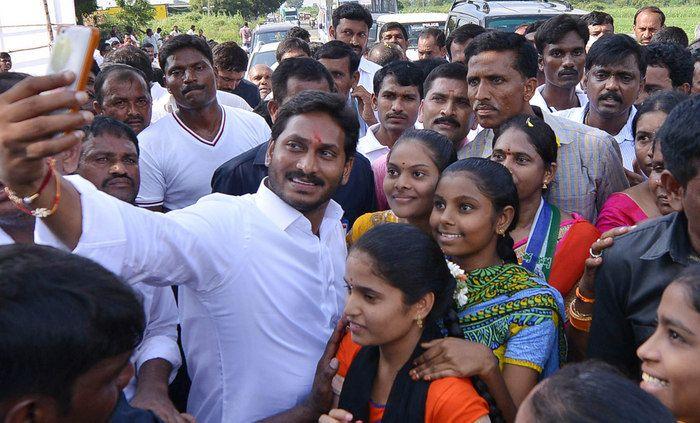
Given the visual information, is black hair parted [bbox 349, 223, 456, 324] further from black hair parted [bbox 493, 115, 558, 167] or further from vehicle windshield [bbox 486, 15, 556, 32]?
vehicle windshield [bbox 486, 15, 556, 32]

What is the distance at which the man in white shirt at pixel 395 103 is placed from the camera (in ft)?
15.0

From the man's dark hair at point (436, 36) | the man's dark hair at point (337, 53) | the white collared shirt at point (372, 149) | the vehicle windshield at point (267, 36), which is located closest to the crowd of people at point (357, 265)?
the white collared shirt at point (372, 149)

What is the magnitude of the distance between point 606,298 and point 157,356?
1585 millimetres

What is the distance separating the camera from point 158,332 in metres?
2.67

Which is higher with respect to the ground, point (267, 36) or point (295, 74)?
point (295, 74)

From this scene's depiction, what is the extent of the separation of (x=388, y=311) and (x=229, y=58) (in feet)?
18.7

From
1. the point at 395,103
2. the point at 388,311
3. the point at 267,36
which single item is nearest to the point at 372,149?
the point at 395,103

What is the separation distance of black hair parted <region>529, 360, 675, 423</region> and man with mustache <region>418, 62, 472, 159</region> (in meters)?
2.76

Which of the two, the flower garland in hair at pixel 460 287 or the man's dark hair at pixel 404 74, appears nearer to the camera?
the flower garland in hair at pixel 460 287

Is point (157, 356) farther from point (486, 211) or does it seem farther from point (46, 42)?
point (46, 42)

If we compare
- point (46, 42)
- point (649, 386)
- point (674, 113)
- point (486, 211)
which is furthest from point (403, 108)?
point (46, 42)

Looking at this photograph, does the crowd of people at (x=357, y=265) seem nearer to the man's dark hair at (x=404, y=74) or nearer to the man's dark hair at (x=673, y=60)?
the man's dark hair at (x=404, y=74)

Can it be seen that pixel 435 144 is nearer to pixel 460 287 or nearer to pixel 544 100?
pixel 460 287

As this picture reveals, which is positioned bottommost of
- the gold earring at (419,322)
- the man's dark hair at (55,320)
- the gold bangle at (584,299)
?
the gold bangle at (584,299)
